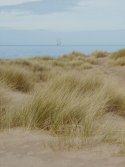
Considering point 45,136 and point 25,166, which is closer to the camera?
point 25,166

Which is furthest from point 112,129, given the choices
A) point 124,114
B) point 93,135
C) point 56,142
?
point 124,114

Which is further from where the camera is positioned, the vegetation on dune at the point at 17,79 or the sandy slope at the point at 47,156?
the vegetation on dune at the point at 17,79

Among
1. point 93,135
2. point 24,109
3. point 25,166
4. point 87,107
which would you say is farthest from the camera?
point 87,107

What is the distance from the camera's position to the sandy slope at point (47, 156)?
11.3ft

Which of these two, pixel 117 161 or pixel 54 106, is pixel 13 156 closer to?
pixel 117 161

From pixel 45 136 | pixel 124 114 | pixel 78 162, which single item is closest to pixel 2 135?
pixel 45 136

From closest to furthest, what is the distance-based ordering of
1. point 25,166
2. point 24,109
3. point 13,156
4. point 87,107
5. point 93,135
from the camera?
point 25,166 < point 13,156 < point 93,135 < point 24,109 < point 87,107

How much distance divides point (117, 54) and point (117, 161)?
716 inches

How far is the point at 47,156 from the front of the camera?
3.64 m

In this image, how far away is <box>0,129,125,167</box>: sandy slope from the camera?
3.44 m

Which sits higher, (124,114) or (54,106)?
(54,106)

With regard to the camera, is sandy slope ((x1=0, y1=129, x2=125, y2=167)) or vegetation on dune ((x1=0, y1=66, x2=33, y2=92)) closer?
sandy slope ((x1=0, y1=129, x2=125, y2=167))

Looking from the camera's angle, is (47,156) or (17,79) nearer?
(47,156)

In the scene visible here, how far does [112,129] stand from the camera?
4254 millimetres
